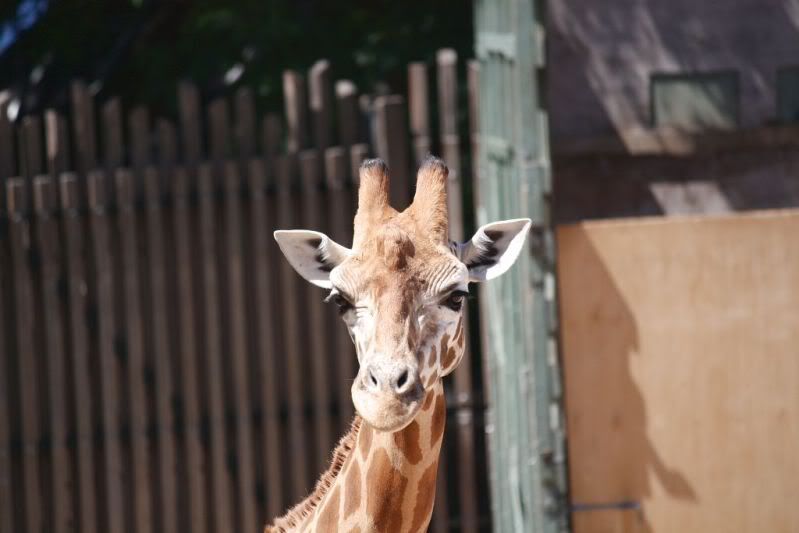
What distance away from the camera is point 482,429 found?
6926mm

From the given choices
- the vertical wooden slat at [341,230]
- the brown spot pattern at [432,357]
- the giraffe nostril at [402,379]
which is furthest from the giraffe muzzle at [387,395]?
the vertical wooden slat at [341,230]

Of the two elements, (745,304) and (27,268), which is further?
(27,268)

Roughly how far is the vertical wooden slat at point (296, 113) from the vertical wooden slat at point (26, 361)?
1.41 m

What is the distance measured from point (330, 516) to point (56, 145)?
134 inches

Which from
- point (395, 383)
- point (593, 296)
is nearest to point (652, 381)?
point (593, 296)

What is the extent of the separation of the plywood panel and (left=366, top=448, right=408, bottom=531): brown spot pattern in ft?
8.22

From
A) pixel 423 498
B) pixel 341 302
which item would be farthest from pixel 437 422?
pixel 341 302

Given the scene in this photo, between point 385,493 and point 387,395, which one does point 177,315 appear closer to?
point 385,493

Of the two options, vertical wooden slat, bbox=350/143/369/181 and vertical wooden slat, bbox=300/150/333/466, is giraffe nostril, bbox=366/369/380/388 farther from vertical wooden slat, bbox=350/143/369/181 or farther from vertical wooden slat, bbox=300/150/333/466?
vertical wooden slat, bbox=350/143/369/181

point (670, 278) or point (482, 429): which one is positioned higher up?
point (670, 278)

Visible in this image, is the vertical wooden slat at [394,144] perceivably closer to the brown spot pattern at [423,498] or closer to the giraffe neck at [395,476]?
the giraffe neck at [395,476]

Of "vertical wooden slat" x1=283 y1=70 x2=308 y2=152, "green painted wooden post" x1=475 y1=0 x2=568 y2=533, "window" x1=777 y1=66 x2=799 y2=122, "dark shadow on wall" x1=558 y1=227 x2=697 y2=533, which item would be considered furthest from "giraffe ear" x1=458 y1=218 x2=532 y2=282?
"window" x1=777 y1=66 x2=799 y2=122

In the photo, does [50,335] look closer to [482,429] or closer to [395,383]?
[482,429]

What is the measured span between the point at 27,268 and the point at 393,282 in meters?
3.68
